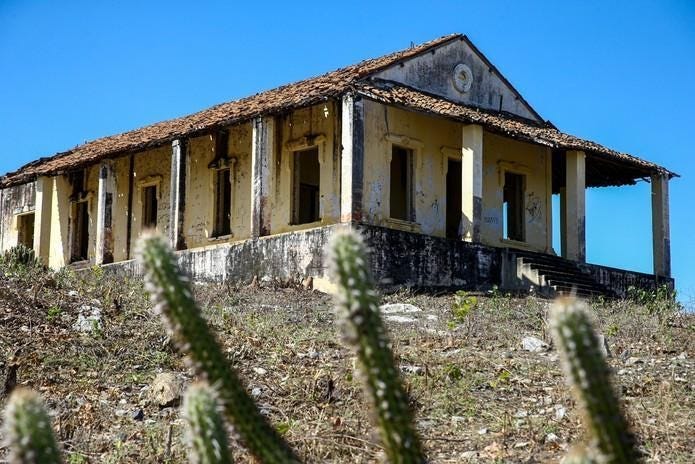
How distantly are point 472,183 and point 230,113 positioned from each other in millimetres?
5287

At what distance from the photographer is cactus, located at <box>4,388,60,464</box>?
354 cm

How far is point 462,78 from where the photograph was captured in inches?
833

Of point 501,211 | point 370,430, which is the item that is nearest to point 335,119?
point 501,211

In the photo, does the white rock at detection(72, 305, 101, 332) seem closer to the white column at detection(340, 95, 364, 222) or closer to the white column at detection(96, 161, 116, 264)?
the white column at detection(340, 95, 364, 222)

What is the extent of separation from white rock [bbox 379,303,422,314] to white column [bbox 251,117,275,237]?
15.3 feet

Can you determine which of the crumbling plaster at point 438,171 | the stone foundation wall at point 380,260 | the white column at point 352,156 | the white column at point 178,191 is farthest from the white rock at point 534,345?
the white column at point 178,191

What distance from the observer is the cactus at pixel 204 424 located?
392 cm

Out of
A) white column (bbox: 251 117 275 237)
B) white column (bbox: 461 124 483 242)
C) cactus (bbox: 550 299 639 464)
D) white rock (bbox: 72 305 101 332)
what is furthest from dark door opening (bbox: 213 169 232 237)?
cactus (bbox: 550 299 639 464)

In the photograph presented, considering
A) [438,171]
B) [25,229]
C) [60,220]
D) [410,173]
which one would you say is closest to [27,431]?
[410,173]

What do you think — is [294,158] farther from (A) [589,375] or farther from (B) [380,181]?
(A) [589,375]

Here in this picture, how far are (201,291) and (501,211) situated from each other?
798 centimetres

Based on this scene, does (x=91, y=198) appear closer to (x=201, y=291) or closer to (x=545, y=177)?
(x=201, y=291)

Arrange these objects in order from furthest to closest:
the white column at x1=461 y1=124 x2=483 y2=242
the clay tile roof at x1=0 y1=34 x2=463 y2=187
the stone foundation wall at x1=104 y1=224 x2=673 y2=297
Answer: the white column at x1=461 y1=124 x2=483 y2=242 → the clay tile roof at x1=0 y1=34 x2=463 y2=187 → the stone foundation wall at x1=104 y1=224 x2=673 y2=297

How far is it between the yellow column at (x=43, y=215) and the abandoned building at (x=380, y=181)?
12.6 inches
